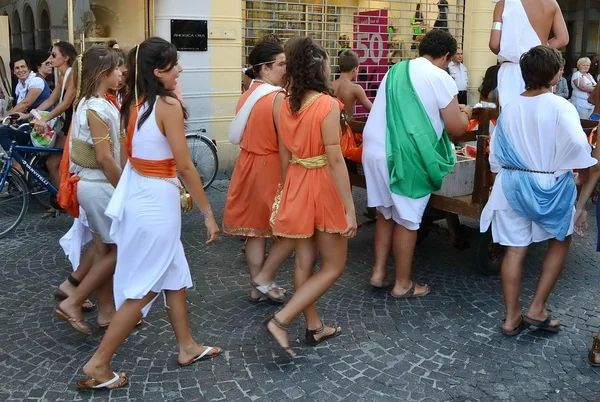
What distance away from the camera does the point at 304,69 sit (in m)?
3.90

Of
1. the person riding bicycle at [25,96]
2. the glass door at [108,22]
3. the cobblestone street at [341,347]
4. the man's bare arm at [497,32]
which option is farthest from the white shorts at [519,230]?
the glass door at [108,22]

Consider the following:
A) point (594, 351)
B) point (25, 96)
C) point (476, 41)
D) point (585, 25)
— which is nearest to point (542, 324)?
point (594, 351)

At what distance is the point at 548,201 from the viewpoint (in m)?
4.27

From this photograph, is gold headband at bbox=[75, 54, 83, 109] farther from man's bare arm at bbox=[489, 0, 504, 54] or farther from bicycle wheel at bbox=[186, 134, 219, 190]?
bicycle wheel at bbox=[186, 134, 219, 190]

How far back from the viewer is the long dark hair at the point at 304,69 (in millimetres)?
3900

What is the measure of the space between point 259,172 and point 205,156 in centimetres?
392

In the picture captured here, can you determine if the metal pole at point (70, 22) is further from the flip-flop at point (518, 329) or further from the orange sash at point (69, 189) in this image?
the flip-flop at point (518, 329)

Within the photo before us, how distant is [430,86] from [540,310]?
1622 millimetres

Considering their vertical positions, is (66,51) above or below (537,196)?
above

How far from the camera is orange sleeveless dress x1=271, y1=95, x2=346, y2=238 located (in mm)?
3994

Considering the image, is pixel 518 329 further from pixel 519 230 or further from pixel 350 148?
pixel 350 148

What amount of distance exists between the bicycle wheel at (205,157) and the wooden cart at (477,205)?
3045 mm

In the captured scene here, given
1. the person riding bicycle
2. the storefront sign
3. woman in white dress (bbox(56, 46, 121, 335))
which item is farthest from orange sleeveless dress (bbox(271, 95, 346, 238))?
the storefront sign

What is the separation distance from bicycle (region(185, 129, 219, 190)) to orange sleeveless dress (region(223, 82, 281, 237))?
12.1ft
